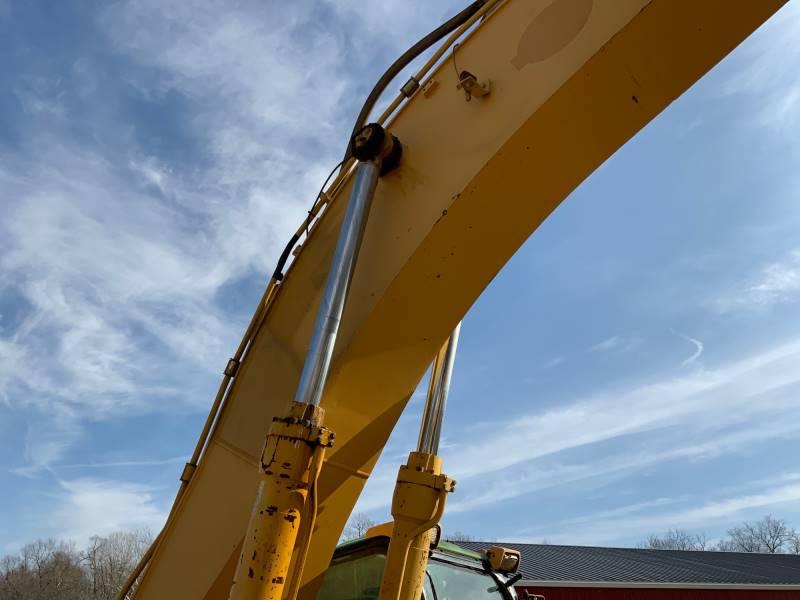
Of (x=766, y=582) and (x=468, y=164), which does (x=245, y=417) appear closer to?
(x=468, y=164)

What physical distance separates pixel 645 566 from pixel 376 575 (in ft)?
64.9

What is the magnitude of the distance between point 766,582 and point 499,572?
20.5 metres

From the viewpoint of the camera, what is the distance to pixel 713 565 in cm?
2231

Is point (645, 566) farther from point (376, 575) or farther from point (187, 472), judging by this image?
point (187, 472)

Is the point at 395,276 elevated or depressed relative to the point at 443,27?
depressed

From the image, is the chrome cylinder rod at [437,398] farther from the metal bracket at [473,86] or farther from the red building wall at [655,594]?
the red building wall at [655,594]

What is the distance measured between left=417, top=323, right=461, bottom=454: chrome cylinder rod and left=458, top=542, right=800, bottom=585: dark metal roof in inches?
596

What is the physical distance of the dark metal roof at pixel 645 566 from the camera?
693 inches

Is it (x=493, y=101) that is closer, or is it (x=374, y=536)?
(x=493, y=101)

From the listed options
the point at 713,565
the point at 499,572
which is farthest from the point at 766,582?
the point at 499,572

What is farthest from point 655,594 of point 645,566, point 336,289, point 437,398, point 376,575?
point 336,289

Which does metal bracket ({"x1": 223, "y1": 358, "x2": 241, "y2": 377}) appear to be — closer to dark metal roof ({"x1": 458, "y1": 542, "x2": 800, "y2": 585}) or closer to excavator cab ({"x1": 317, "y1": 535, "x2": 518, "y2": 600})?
excavator cab ({"x1": 317, "y1": 535, "x2": 518, "y2": 600})

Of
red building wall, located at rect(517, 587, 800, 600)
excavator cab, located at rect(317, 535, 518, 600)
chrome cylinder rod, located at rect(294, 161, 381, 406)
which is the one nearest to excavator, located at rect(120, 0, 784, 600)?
chrome cylinder rod, located at rect(294, 161, 381, 406)

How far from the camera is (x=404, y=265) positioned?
2344 mm
